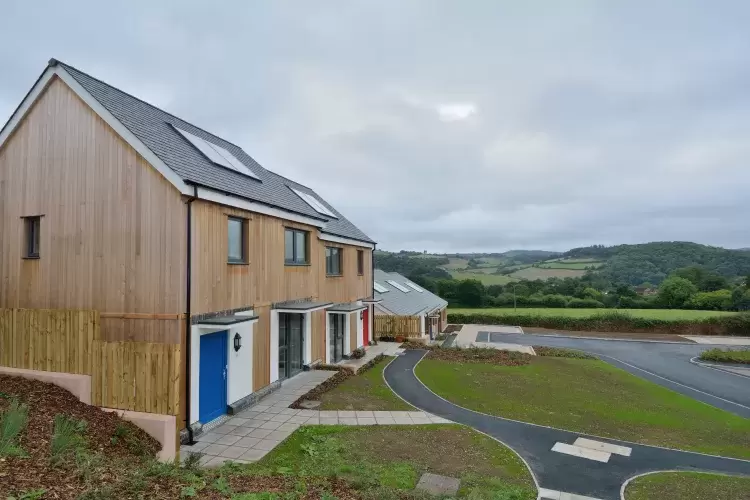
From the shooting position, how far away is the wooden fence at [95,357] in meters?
8.86

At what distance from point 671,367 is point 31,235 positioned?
1202 inches

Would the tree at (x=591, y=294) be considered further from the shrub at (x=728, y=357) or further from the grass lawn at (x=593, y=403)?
the grass lawn at (x=593, y=403)

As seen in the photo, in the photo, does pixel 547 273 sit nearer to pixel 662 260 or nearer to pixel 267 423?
pixel 662 260

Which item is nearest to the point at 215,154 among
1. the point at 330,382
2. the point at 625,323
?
the point at 330,382

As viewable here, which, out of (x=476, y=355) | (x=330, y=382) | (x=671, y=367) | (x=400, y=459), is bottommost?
(x=671, y=367)

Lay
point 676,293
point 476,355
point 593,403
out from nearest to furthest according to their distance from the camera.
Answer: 1. point 593,403
2. point 476,355
3. point 676,293

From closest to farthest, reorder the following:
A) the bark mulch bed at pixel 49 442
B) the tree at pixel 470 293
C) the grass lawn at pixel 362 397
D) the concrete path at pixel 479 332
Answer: the bark mulch bed at pixel 49 442 → the grass lawn at pixel 362 397 → the concrete path at pixel 479 332 → the tree at pixel 470 293

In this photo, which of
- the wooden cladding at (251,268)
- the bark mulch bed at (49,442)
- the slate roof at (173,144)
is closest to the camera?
the bark mulch bed at (49,442)

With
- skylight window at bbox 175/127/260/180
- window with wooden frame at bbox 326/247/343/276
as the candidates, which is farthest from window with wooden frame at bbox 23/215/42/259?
window with wooden frame at bbox 326/247/343/276

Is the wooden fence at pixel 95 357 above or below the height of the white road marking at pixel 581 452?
above

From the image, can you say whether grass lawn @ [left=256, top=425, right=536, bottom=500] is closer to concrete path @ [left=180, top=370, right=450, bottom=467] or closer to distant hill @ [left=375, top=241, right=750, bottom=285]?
concrete path @ [left=180, top=370, right=450, bottom=467]

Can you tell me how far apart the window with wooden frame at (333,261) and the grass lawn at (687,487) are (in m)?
14.4

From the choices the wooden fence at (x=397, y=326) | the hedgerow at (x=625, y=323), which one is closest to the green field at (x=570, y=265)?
the hedgerow at (x=625, y=323)

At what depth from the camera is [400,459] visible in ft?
30.0
